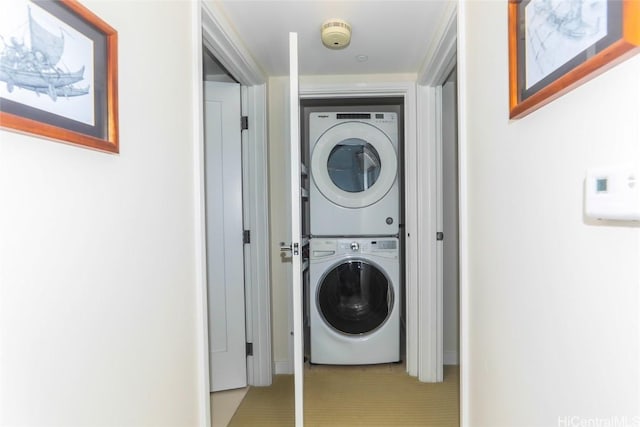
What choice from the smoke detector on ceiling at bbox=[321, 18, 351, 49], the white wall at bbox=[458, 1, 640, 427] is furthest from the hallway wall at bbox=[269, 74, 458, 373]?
the white wall at bbox=[458, 1, 640, 427]

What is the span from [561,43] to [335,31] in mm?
1079

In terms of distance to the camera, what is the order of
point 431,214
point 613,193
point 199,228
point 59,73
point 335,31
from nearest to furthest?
point 613,193
point 59,73
point 199,228
point 335,31
point 431,214

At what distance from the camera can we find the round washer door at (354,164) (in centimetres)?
236

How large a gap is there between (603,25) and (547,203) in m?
0.36

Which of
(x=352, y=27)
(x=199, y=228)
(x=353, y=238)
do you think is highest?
(x=352, y=27)

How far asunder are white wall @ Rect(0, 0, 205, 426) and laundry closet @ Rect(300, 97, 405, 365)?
1213 mm

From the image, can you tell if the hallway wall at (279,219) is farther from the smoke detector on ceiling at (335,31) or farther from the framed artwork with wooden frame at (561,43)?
the framed artwork with wooden frame at (561,43)

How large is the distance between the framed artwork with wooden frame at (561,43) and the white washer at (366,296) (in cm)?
160

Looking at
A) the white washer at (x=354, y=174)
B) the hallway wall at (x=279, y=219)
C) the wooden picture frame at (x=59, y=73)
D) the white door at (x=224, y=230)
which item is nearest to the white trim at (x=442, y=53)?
the white washer at (x=354, y=174)

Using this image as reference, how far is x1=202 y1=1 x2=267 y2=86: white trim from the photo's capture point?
54.0 inches

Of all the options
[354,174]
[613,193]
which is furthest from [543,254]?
[354,174]

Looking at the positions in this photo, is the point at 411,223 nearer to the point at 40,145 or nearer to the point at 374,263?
the point at 374,263

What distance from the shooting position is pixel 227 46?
1.60 m

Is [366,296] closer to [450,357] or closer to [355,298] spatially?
[355,298]
